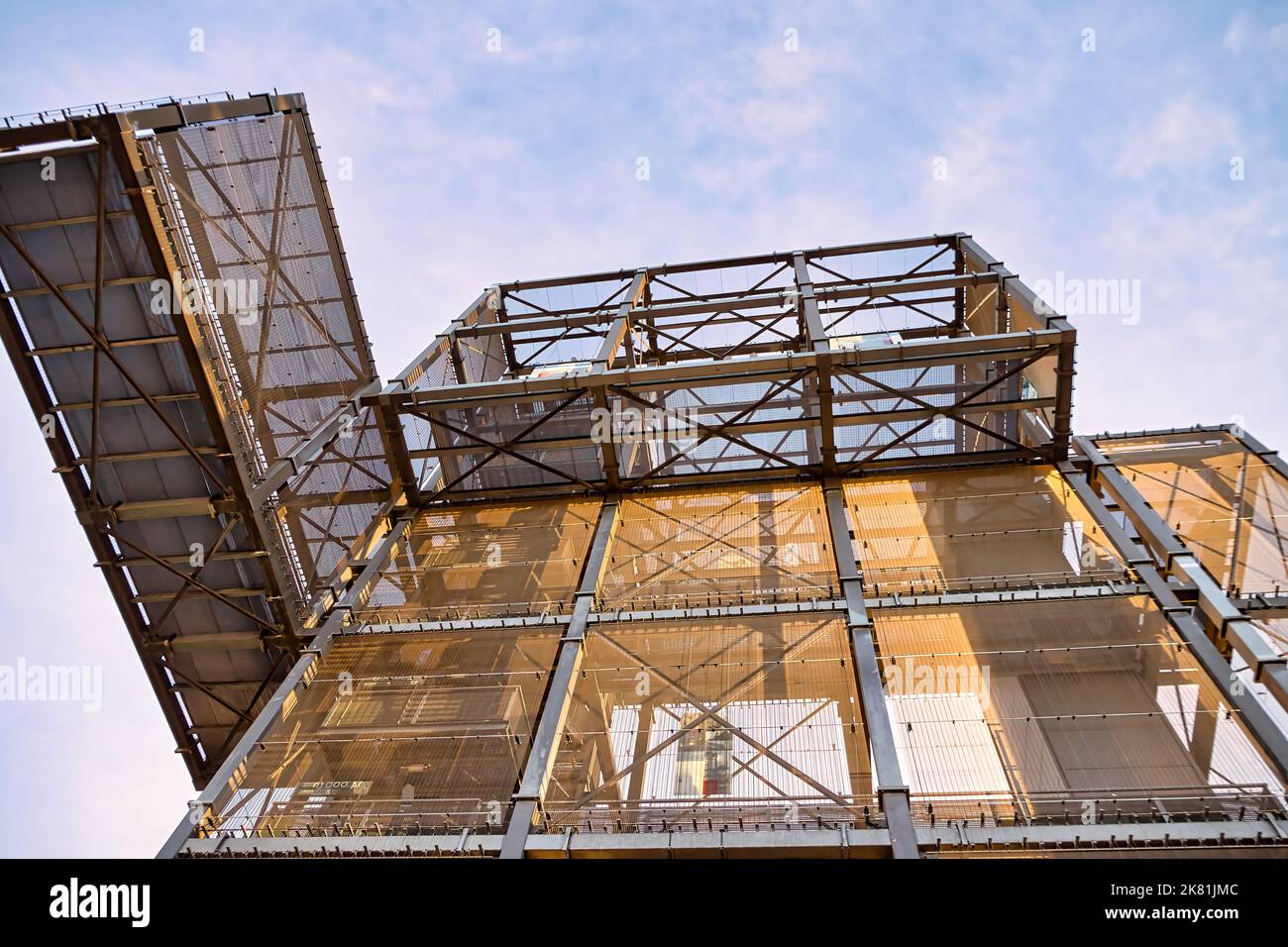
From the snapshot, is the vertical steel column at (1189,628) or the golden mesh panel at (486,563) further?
the golden mesh panel at (486,563)

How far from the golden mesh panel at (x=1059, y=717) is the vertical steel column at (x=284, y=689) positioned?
→ 35.7 feet

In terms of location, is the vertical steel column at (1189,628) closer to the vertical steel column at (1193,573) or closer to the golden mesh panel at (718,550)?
the vertical steel column at (1193,573)

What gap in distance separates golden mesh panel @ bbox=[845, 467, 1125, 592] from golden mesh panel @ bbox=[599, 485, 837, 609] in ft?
3.41

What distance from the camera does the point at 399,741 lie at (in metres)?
14.9

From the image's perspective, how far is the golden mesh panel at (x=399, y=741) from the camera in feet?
44.1

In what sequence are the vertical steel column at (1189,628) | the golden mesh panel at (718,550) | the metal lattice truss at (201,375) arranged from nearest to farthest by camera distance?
1. the vertical steel column at (1189,628)
2. the metal lattice truss at (201,375)
3. the golden mesh panel at (718,550)

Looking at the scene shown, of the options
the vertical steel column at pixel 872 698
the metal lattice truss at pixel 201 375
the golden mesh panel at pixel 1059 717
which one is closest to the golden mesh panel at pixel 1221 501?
the golden mesh panel at pixel 1059 717

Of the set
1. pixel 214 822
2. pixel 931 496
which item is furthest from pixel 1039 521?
pixel 214 822

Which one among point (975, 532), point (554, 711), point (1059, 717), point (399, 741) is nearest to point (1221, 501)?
point (975, 532)

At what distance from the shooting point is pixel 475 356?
27.0 metres

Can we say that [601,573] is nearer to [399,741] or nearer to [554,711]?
[554,711]
